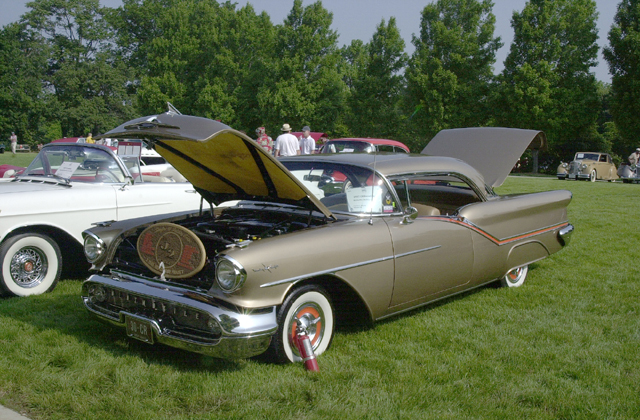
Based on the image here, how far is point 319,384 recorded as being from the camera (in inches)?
129

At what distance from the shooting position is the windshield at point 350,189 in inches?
168

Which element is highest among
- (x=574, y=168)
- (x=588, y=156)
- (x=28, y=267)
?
(x=588, y=156)

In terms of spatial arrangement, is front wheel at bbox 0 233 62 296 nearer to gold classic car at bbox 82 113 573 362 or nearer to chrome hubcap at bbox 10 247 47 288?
chrome hubcap at bbox 10 247 47 288

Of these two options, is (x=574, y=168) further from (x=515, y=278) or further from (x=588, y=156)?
(x=515, y=278)

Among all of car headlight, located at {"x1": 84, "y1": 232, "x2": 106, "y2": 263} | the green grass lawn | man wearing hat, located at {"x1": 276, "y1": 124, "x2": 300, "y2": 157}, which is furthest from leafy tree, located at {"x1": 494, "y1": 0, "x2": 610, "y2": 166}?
car headlight, located at {"x1": 84, "y1": 232, "x2": 106, "y2": 263}

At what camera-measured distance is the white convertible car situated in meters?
5.12

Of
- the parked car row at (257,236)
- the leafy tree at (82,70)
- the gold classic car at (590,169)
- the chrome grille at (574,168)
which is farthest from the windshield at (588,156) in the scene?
the leafy tree at (82,70)

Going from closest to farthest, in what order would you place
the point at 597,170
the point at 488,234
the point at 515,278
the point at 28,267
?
the point at 488,234 < the point at 28,267 < the point at 515,278 < the point at 597,170

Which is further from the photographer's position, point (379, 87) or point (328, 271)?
point (379, 87)

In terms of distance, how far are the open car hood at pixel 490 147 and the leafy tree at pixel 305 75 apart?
100ft

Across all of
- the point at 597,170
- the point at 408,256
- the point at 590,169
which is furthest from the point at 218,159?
the point at 597,170

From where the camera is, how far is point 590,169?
2512 centimetres

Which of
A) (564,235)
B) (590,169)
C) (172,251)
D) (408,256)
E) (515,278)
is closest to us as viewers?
(172,251)

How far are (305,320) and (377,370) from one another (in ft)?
1.81
